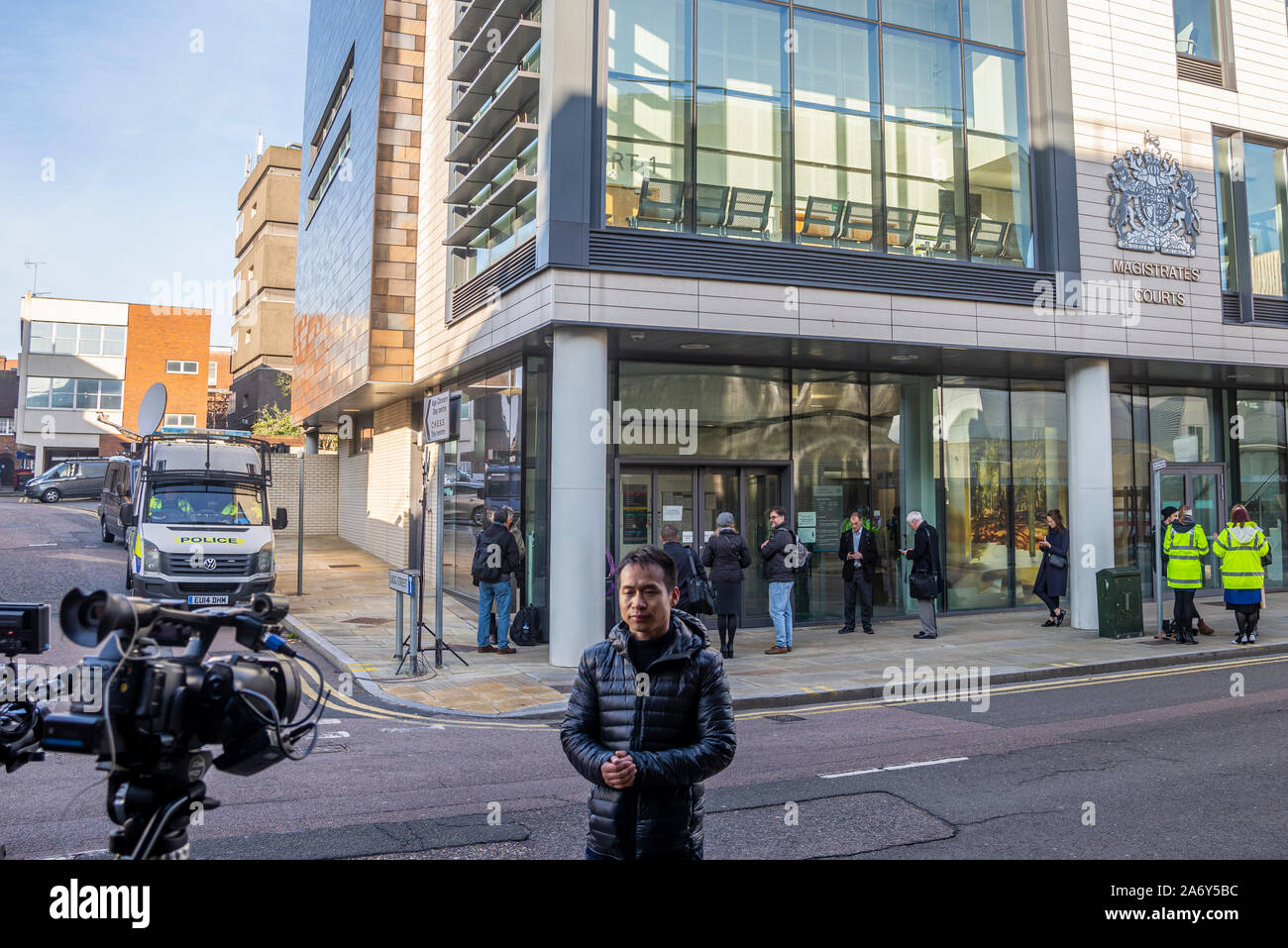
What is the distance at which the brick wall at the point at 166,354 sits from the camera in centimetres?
5794

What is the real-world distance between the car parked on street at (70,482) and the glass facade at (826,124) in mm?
30349

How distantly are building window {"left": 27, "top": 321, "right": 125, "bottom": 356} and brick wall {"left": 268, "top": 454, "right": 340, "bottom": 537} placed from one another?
116 feet

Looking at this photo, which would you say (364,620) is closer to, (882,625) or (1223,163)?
(882,625)

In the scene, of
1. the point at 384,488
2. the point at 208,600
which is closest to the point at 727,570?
the point at 208,600

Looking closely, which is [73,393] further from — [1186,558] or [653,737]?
[653,737]

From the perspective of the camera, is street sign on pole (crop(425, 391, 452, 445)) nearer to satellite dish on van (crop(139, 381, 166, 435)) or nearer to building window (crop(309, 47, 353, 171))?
satellite dish on van (crop(139, 381, 166, 435))

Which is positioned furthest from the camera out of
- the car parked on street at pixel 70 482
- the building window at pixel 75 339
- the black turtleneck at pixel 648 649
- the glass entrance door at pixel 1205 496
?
the building window at pixel 75 339

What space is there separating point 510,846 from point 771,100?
38.7 ft

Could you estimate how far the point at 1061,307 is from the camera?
15016mm

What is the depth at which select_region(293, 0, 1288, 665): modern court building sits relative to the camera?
1258 cm

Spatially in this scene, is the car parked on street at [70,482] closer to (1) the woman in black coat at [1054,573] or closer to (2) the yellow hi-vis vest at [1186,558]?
(1) the woman in black coat at [1054,573]

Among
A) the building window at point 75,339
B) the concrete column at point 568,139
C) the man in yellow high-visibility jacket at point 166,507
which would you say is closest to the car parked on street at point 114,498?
the man in yellow high-visibility jacket at point 166,507

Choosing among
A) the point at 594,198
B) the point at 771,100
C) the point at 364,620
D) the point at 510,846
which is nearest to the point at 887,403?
the point at 771,100

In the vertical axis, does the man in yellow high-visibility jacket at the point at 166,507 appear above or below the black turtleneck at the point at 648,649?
above
